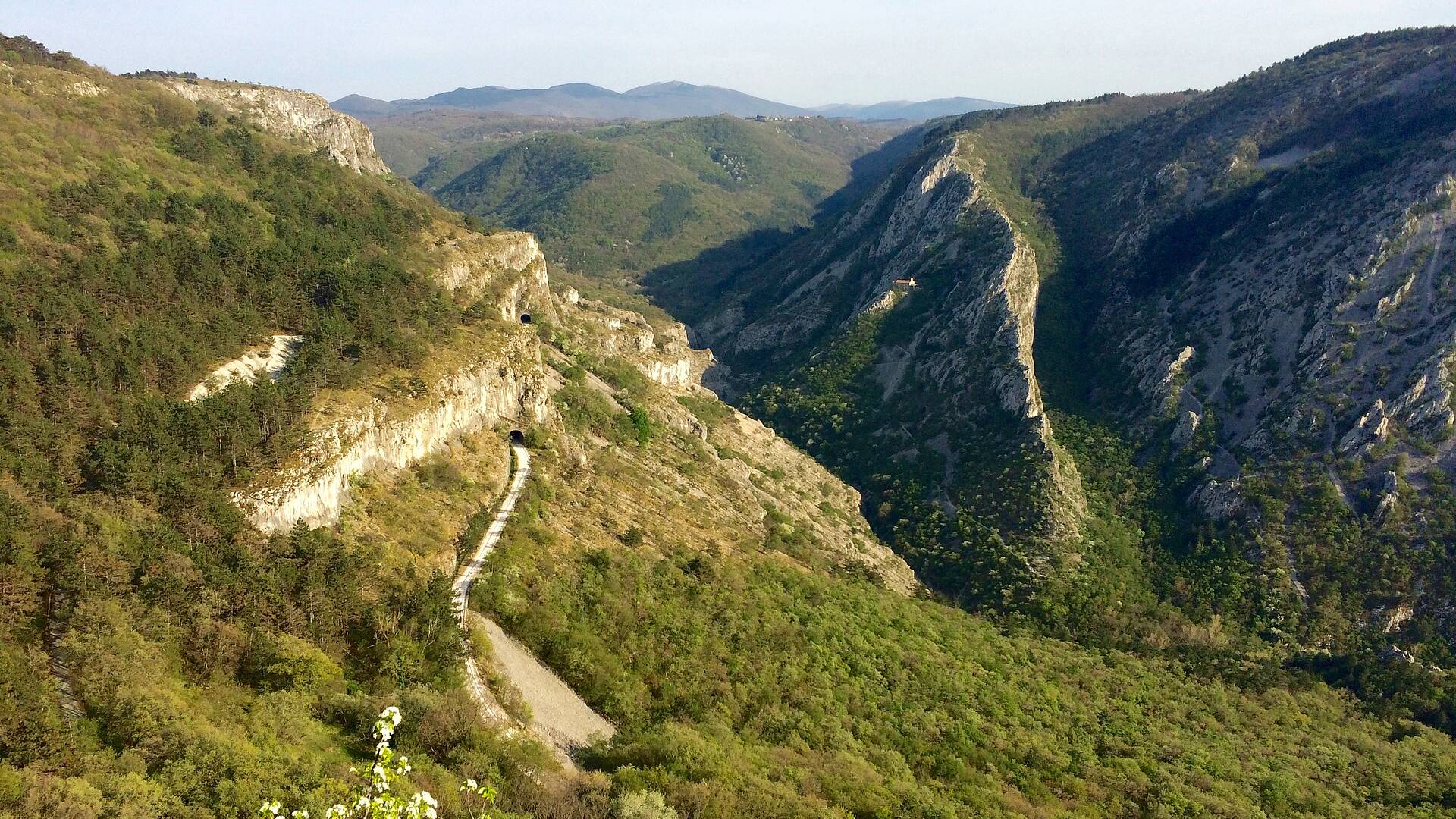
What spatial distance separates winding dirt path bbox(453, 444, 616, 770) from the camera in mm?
31688

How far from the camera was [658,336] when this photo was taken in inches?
4862

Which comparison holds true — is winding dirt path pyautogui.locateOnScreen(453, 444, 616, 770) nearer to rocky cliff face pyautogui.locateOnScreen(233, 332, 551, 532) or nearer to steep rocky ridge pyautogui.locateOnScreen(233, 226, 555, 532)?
rocky cliff face pyautogui.locateOnScreen(233, 332, 551, 532)

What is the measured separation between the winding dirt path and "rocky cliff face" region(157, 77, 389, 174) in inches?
3589

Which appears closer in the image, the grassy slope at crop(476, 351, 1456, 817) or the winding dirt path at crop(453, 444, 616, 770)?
the winding dirt path at crop(453, 444, 616, 770)

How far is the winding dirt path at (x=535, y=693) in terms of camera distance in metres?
31.7

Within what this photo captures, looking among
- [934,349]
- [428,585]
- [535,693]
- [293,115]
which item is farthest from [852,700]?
[293,115]

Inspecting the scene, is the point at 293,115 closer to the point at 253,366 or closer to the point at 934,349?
the point at 253,366

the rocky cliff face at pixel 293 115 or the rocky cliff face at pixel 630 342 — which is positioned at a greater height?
the rocky cliff face at pixel 293 115

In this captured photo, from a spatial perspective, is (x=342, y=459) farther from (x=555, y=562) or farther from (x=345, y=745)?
Result: (x=345, y=745)

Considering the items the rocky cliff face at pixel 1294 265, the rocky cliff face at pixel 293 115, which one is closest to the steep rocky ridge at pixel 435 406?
the rocky cliff face at pixel 293 115

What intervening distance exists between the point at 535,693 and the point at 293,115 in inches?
5017

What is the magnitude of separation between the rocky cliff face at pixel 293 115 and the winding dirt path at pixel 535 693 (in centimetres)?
9116

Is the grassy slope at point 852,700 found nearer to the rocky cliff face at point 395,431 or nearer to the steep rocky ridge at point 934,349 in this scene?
the rocky cliff face at point 395,431

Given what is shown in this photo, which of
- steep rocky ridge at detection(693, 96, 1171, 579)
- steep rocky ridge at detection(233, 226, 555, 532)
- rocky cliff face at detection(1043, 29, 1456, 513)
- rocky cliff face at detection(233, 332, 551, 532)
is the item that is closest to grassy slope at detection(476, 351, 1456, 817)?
rocky cliff face at detection(233, 332, 551, 532)
